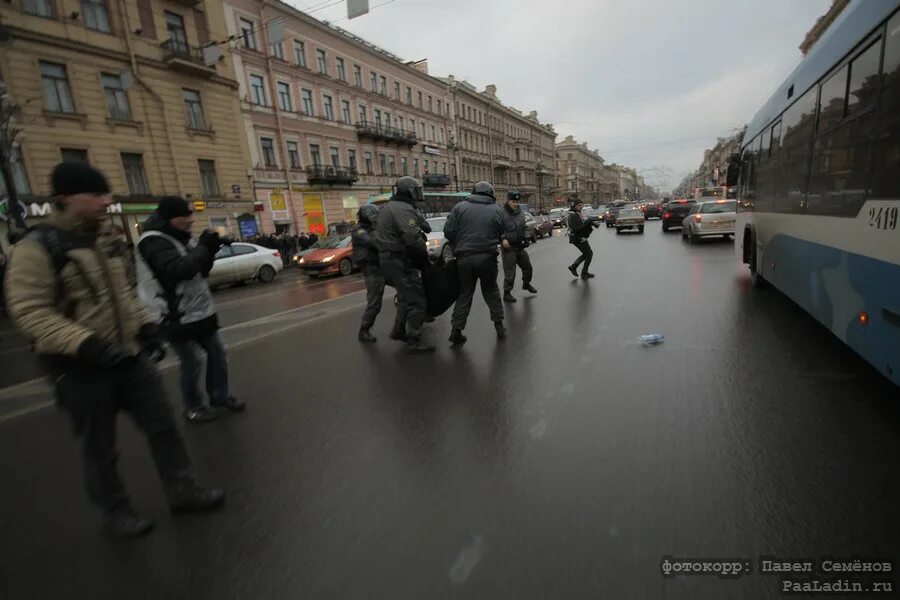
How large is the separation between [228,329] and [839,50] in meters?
8.56

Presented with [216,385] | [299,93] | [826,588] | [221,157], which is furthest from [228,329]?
[299,93]

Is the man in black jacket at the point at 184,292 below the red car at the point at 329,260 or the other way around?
the other way around

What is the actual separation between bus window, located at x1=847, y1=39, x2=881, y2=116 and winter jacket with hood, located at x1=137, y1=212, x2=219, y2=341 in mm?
4942

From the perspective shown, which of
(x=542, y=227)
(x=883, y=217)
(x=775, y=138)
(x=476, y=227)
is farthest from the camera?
(x=542, y=227)

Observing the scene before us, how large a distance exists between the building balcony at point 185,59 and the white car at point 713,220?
22905 millimetres

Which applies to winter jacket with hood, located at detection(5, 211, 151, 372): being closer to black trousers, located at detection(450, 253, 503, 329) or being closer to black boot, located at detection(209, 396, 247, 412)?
black boot, located at detection(209, 396, 247, 412)

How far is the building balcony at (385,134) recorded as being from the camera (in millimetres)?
35188

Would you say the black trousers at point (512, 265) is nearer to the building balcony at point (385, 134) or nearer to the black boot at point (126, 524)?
the black boot at point (126, 524)

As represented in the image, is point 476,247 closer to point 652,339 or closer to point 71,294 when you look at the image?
point 652,339

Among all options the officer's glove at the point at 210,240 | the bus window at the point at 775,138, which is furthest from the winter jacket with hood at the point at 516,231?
the officer's glove at the point at 210,240

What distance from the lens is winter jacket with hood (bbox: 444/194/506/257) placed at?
547 centimetres

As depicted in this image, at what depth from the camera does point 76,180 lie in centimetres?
217

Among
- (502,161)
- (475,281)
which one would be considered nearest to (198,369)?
(475,281)

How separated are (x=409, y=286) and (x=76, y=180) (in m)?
3.57
